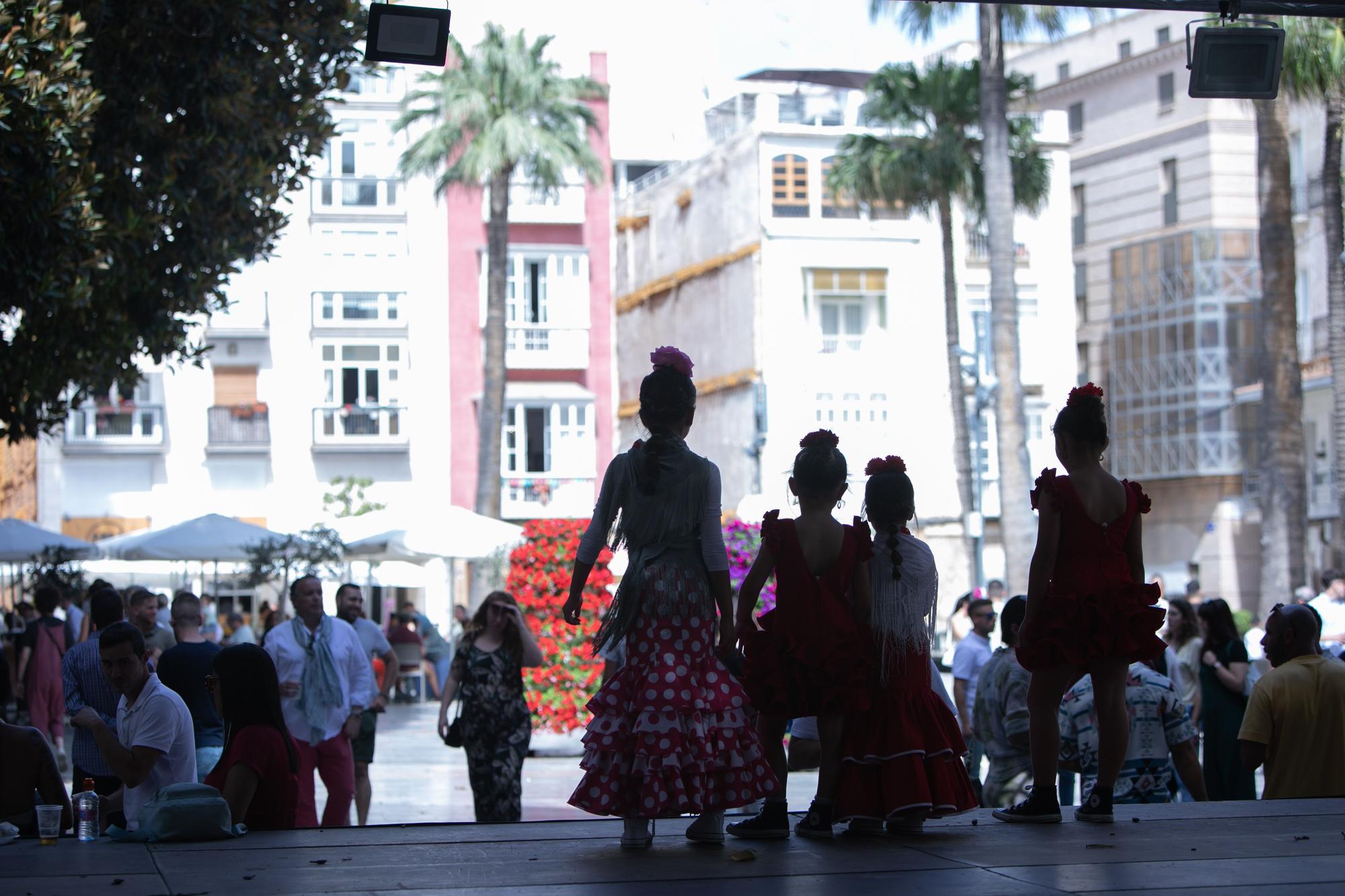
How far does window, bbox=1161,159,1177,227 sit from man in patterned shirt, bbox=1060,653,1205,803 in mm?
52866

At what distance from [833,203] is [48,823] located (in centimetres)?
4258

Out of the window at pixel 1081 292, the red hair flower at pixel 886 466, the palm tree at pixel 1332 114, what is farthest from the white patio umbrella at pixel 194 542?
the window at pixel 1081 292

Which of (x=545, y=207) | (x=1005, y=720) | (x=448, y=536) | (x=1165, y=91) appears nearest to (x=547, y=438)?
(x=545, y=207)

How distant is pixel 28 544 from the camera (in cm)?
2433

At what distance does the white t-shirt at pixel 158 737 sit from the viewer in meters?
8.00

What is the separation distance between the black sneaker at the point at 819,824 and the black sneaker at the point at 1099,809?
3.92ft

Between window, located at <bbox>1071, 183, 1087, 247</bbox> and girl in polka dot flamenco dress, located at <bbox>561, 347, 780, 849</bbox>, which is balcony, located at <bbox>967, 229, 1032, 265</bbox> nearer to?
window, located at <bbox>1071, 183, 1087, 247</bbox>

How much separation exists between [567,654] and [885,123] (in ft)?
82.6

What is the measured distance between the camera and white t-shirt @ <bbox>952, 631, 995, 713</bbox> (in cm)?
1233

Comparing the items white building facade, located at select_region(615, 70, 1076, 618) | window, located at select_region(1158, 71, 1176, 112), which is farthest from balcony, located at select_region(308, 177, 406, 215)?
window, located at select_region(1158, 71, 1176, 112)

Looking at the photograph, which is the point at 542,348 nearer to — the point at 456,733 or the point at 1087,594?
the point at 456,733

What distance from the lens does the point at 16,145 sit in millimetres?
14664

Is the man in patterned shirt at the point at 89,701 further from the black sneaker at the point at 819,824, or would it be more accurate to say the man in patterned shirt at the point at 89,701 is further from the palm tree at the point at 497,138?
the palm tree at the point at 497,138

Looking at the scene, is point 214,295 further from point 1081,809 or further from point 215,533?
point 1081,809
